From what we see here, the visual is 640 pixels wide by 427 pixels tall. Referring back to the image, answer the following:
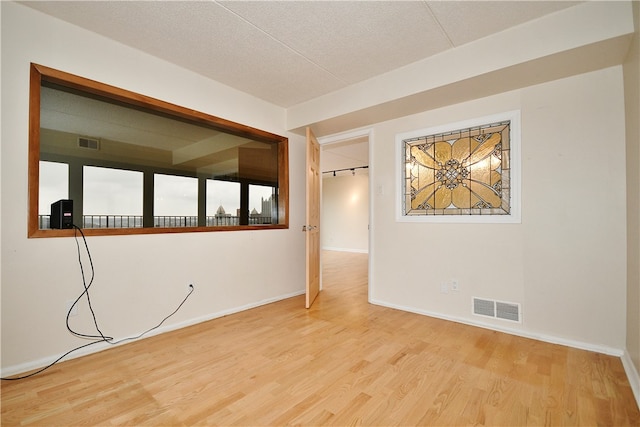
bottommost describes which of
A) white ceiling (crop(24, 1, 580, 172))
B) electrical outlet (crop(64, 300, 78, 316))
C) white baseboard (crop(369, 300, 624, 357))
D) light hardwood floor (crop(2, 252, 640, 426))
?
light hardwood floor (crop(2, 252, 640, 426))

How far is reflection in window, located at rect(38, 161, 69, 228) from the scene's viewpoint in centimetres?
222

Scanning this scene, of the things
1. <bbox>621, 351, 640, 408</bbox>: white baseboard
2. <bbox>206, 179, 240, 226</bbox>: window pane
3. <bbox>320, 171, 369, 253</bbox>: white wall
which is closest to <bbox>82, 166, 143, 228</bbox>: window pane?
<bbox>206, 179, 240, 226</bbox>: window pane

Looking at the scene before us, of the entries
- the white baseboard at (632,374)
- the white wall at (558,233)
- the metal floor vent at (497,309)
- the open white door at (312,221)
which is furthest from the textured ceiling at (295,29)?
the white baseboard at (632,374)

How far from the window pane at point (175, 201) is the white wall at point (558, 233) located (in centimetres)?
261

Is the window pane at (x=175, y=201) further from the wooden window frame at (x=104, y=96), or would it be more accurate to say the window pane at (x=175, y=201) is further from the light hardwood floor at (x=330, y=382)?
the light hardwood floor at (x=330, y=382)

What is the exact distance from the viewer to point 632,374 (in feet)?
6.33

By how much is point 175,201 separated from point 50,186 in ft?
3.14

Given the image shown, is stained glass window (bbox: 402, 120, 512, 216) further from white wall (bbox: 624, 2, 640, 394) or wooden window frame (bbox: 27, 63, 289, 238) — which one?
wooden window frame (bbox: 27, 63, 289, 238)

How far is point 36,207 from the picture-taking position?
215 centimetres

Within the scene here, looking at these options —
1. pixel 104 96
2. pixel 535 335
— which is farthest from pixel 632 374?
pixel 104 96

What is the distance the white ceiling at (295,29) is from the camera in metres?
2.09

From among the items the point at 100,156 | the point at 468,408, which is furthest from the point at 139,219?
the point at 468,408

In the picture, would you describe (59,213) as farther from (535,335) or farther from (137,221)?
(535,335)

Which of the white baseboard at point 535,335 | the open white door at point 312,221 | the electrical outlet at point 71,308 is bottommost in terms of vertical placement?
the white baseboard at point 535,335
